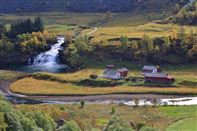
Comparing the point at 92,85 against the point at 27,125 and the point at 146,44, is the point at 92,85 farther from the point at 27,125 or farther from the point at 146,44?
the point at 27,125

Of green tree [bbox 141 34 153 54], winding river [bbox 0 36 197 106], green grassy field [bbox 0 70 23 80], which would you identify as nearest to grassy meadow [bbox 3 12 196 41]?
green tree [bbox 141 34 153 54]

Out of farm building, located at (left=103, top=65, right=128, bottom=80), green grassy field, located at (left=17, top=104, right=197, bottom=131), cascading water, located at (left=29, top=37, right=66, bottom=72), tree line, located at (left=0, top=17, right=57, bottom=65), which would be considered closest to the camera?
green grassy field, located at (left=17, top=104, right=197, bottom=131)

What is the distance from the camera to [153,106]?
90812mm

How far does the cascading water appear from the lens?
13269 cm

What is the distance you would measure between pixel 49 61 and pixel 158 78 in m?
40.1

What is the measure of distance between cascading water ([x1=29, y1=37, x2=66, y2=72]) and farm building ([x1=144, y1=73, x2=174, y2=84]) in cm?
2837

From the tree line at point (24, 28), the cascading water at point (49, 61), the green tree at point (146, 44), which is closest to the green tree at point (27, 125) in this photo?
the green tree at point (146, 44)

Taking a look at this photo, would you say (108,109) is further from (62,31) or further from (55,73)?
(62,31)

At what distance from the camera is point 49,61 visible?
5517 inches

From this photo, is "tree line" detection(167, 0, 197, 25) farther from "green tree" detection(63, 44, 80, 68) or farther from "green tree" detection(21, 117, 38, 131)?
"green tree" detection(21, 117, 38, 131)

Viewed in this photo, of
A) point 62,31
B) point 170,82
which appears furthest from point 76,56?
point 62,31

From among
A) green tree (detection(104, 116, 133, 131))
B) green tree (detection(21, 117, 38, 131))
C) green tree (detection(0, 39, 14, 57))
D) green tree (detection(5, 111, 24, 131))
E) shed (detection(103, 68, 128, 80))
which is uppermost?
green tree (detection(5, 111, 24, 131))

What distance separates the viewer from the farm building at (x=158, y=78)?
4296 inches

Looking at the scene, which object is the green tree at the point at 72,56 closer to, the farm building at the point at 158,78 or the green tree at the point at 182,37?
the farm building at the point at 158,78
